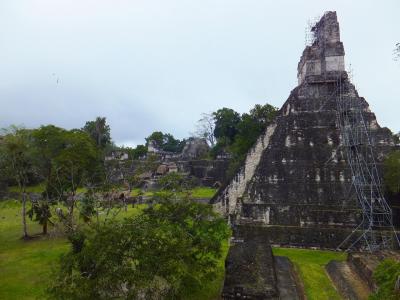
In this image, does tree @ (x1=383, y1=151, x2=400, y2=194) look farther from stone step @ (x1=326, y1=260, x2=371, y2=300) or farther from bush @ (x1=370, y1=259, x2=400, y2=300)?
bush @ (x1=370, y1=259, x2=400, y2=300)

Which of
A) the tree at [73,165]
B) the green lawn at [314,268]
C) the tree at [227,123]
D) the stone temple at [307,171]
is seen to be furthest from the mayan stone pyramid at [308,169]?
the tree at [227,123]

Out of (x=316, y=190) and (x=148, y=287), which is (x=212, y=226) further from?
(x=316, y=190)

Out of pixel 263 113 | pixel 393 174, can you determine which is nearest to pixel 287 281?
pixel 393 174

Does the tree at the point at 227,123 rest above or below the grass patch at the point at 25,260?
above

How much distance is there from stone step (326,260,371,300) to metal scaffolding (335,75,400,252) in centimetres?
218

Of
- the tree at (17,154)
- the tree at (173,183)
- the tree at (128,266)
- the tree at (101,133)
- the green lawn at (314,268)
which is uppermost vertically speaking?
the tree at (101,133)

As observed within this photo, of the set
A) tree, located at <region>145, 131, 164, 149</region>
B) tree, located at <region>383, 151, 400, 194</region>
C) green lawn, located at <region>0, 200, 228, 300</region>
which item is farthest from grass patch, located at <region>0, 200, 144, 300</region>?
tree, located at <region>145, 131, 164, 149</region>

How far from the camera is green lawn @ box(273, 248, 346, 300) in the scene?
33.1 ft

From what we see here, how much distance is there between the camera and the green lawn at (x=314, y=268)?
1008 centimetres

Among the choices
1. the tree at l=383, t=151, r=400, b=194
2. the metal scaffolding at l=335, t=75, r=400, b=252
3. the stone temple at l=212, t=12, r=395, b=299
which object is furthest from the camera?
the stone temple at l=212, t=12, r=395, b=299

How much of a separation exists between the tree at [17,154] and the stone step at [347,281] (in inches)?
617

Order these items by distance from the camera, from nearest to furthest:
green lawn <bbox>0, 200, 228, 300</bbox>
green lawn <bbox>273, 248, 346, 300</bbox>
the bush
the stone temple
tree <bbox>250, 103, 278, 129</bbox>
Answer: the bush, green lawn <bbox>273, 248, 346, 300</bbox>, green lawn <bbox>0, 200, 228, 300</bbox>, the stone temple, tree <bbox>250, 103, 278, 129</bbox>

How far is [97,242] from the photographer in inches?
261

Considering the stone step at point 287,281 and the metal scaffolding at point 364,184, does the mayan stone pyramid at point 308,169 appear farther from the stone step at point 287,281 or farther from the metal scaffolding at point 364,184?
the stone step at point 287,281
